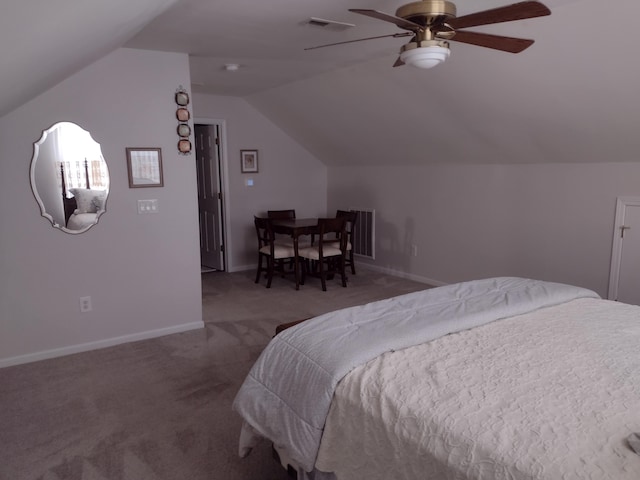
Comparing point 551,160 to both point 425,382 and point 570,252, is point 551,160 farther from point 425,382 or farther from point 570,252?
point 425,382

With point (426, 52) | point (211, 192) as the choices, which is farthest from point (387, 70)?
point (211, 192)

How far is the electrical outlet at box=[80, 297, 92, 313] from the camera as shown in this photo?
11.1 ft

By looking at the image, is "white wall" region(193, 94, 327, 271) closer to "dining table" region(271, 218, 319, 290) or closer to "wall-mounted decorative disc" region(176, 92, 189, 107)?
"dining table" region(271, 218, 319, 290)

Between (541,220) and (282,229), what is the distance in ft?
8.64

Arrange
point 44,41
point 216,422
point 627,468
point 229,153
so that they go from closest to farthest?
A: point 627,468 → point 44,41 → point 216,422 → point 229,153

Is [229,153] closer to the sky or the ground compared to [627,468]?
closer to the sky

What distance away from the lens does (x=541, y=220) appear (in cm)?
412

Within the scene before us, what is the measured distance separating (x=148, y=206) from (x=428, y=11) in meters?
2.57

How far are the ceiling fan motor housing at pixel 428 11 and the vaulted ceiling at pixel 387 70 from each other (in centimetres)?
69

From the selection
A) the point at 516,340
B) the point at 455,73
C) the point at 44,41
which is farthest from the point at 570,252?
the point at 44,41

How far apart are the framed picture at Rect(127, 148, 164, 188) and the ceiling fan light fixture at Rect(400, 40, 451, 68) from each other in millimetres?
2255

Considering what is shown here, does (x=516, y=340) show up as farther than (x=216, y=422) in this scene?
No

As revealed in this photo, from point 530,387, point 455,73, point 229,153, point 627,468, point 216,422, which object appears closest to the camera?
point 627,468

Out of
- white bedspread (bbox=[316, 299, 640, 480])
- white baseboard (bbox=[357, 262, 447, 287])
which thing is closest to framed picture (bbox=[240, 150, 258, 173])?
white baseboard (bbox=[357, 262, 447, 287])
